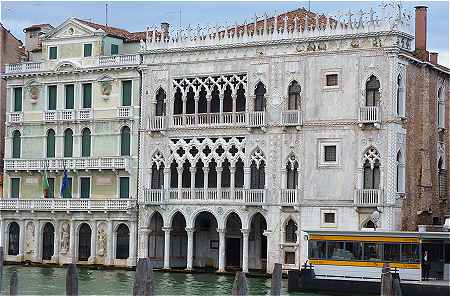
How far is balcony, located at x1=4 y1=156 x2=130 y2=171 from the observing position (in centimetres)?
4247

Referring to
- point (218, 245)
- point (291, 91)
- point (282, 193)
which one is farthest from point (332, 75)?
point (218, 245)

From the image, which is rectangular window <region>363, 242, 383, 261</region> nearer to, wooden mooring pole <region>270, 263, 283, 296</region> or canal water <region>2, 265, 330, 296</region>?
canal water <region>2, 265, 330, 296</region>

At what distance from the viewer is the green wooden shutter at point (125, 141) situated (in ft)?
141

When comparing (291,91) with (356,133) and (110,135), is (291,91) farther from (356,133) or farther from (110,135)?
(110,135)

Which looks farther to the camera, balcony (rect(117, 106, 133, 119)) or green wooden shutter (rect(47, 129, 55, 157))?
green wooden shutter (rect(47, 129, 55, 157))

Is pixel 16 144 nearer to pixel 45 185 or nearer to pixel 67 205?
pixel 45 185

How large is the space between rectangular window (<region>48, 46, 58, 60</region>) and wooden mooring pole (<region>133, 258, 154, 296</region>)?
22216mm

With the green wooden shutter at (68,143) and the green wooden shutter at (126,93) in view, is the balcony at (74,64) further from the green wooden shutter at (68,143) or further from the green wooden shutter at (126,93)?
the green wooden shutter at (68,143)

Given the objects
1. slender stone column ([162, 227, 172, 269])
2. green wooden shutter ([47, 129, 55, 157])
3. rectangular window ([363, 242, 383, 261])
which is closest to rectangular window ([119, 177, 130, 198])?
slender stone column ([162, 227, 172, 269])

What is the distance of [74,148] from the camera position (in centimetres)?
4372

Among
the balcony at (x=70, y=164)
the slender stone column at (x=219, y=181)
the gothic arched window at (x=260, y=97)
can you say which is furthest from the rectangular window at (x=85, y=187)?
the gothic arched window at (x=260, y=97)

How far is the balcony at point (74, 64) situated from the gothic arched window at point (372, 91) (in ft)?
30.8

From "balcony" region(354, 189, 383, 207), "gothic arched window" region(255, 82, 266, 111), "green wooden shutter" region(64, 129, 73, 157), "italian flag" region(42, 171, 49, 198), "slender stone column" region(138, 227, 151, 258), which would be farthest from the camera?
"green wooden shutter" region(64, 129, 73, 157)

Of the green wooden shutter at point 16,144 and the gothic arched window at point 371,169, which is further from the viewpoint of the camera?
the green wooden shutter at point 16,144
